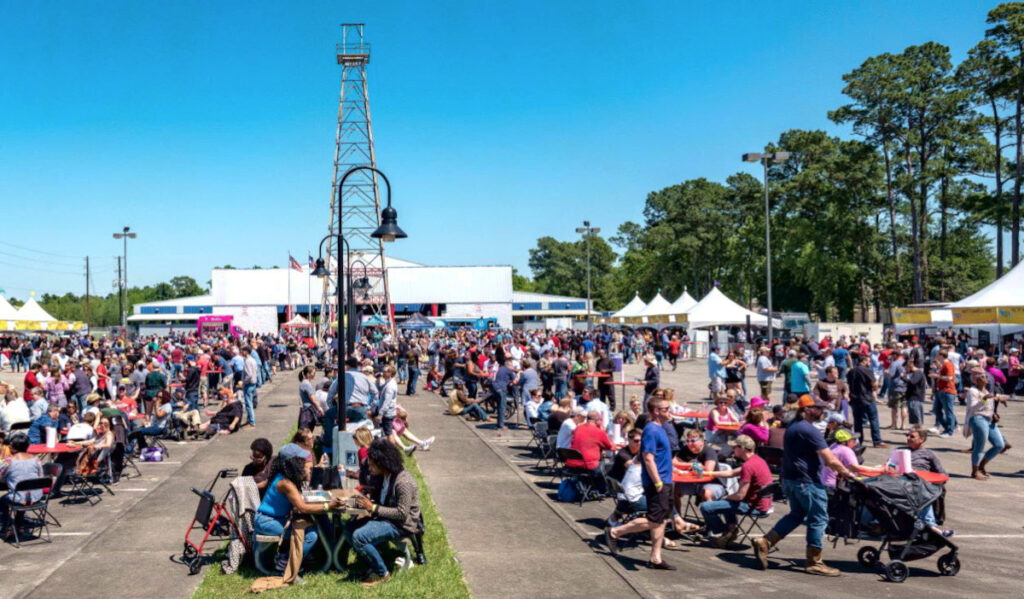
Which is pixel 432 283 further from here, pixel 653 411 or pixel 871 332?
pixel 653 411

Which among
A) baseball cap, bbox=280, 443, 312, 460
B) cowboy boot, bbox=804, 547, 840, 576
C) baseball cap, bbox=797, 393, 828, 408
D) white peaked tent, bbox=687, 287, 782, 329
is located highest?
white peaked tent, bbox=687, 287, 782, 329

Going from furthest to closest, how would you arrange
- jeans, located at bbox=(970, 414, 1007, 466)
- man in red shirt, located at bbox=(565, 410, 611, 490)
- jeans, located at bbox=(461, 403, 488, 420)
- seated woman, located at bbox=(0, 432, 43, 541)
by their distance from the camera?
jeans, located at bbox=(461, 403, 488, 420), jeans, located at bbox=(970, 414, 1007, 466), man in red shirt, located at bbox=(565, 410, 611, 490), seated woman, located at bbox=(0, 432, 43, 541)

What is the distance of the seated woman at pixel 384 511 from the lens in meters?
7.20

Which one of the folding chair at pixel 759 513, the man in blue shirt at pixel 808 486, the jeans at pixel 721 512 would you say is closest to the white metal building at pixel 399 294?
the folding chair at pixel 759 513

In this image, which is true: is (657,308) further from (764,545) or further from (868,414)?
(764,545)

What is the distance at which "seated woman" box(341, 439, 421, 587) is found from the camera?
720 centimetres

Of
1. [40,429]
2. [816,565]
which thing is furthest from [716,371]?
[40,429]

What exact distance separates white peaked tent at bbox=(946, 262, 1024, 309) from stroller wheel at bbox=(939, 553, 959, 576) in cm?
1935

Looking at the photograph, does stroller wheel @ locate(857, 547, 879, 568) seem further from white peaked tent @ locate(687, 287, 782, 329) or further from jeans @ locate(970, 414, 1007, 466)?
white peaked tent @ locate(687, 287, 782, 329)

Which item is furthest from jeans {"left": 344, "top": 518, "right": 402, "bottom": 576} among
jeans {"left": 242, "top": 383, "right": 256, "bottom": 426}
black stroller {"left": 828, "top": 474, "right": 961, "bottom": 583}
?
jeans {"left": 242, "top": 383, "right": 256, "bottom": 426}

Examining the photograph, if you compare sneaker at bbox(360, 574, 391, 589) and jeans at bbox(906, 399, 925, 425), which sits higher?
jeans at bbox(906, 399, 925, 425)

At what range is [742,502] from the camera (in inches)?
334

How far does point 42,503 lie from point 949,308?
85.8 ft

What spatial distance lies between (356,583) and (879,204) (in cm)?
5088
